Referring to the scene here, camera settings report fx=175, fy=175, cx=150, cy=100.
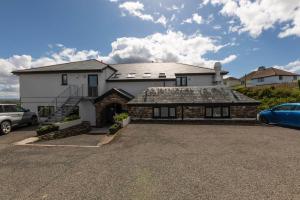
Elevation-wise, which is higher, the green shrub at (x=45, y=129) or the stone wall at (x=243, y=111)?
the stone wall at (x=243, y=111)

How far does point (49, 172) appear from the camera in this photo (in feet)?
20.4

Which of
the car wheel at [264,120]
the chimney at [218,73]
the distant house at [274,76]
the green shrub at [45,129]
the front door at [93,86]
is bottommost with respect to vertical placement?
the green shrub at [45,129]

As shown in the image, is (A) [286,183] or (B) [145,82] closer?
(A) [286,183]

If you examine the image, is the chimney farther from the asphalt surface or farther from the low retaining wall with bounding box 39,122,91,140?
the low retaining wall with bounding box 39,122,91,140

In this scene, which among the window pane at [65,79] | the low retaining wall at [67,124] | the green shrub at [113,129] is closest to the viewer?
the green shrub at [113,129]

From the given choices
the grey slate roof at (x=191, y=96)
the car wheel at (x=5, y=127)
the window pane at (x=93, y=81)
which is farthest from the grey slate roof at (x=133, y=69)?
the car wheel at (x=5, y=127)

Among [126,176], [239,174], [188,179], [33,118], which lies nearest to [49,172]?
[126,176]

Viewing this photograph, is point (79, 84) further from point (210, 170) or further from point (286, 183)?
point (286, 183)

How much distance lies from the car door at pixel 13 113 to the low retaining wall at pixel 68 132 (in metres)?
4.30

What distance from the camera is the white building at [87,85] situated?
19656 millimetres

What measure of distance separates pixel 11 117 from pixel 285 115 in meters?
21.6

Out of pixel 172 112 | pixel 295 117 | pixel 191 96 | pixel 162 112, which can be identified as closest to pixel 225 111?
pixel 191 96

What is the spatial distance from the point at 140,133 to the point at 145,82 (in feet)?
35.8

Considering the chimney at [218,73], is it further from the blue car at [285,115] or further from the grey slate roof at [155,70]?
the blue car at [285,115]
